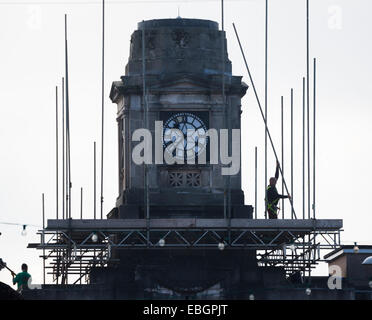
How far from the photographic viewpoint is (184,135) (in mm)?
83250

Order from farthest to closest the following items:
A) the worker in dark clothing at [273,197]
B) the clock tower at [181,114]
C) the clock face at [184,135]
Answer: the clock tower at [181,114]
the clock face at [184,135]
the worker in dark clothing at [273,197]

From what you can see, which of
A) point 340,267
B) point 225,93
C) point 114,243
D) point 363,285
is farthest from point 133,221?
point 340,267

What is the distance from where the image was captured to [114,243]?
268 ft

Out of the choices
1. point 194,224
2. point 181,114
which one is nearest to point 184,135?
point 181,114

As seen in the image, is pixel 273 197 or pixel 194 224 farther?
pixel 273 197

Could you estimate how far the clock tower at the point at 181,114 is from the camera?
273 ft

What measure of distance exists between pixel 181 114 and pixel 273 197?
231 inches

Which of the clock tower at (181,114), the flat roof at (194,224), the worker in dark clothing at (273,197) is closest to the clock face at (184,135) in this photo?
the clock tower at (181,114)

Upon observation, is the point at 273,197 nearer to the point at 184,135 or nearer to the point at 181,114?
the point at 184,135

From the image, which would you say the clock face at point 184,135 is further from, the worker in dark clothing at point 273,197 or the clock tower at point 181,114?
the worker in dark clothing at point 273,197

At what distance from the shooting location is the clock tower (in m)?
83.3

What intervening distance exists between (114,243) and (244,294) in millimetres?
5964

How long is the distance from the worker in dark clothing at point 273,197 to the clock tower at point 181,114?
1.30 meters

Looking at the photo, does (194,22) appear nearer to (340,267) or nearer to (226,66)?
(226,66)
